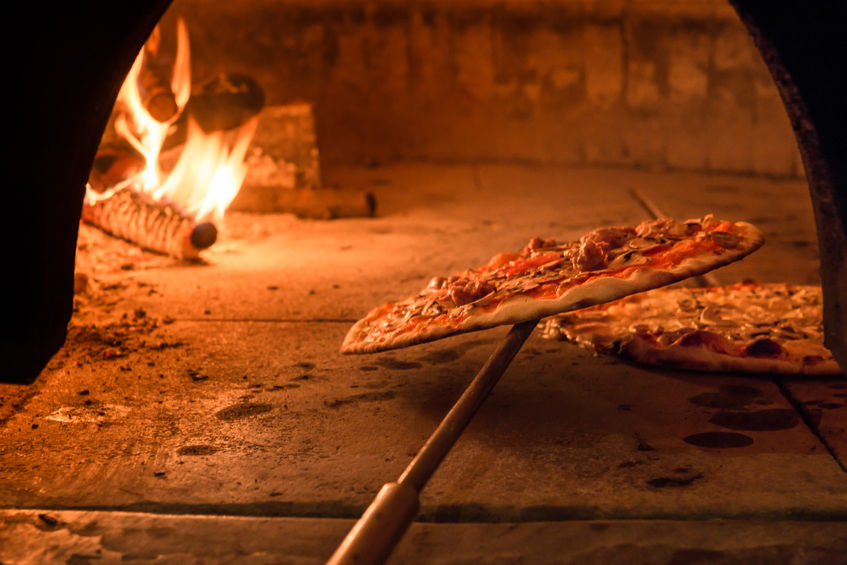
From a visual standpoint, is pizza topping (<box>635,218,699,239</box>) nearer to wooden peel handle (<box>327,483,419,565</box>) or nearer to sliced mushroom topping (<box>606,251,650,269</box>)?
sliced mushroom topping (<box>606,251,650,269</box>)

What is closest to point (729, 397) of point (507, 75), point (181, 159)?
point (181, 159)

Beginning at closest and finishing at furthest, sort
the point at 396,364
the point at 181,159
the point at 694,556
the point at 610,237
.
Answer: the point at 694,556 → the point at 610,237 → the point at 396,364 → the point at 181,159

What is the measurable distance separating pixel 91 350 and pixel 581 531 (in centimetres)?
197

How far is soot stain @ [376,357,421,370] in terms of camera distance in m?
3.02

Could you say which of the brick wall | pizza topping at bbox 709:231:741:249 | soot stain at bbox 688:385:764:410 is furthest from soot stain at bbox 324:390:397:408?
the brick wall

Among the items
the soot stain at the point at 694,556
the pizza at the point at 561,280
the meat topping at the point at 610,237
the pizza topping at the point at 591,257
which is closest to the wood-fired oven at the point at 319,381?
the soot stain at the point at 694,556

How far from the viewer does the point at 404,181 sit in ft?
22.8

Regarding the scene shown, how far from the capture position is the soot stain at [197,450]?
93.6 inches

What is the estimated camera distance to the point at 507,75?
747 cm

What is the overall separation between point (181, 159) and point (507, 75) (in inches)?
121

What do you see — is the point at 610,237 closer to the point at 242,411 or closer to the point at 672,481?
the point at 672,481

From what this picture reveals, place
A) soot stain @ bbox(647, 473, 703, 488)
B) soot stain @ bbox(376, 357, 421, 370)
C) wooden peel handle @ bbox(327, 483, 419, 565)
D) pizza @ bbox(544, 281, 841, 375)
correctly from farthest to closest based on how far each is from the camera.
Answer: soot stain @ bbox(376, 357, 421, 370), pizza @ bbox(544, 281, 841, 375), soot stain @ bbox(647, 473, 703, 488), wooden peel handle @ bbox(327, 483, 419, 565)

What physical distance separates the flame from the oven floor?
1.18 metres

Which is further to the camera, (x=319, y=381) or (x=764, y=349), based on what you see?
(x=319, y=381)
